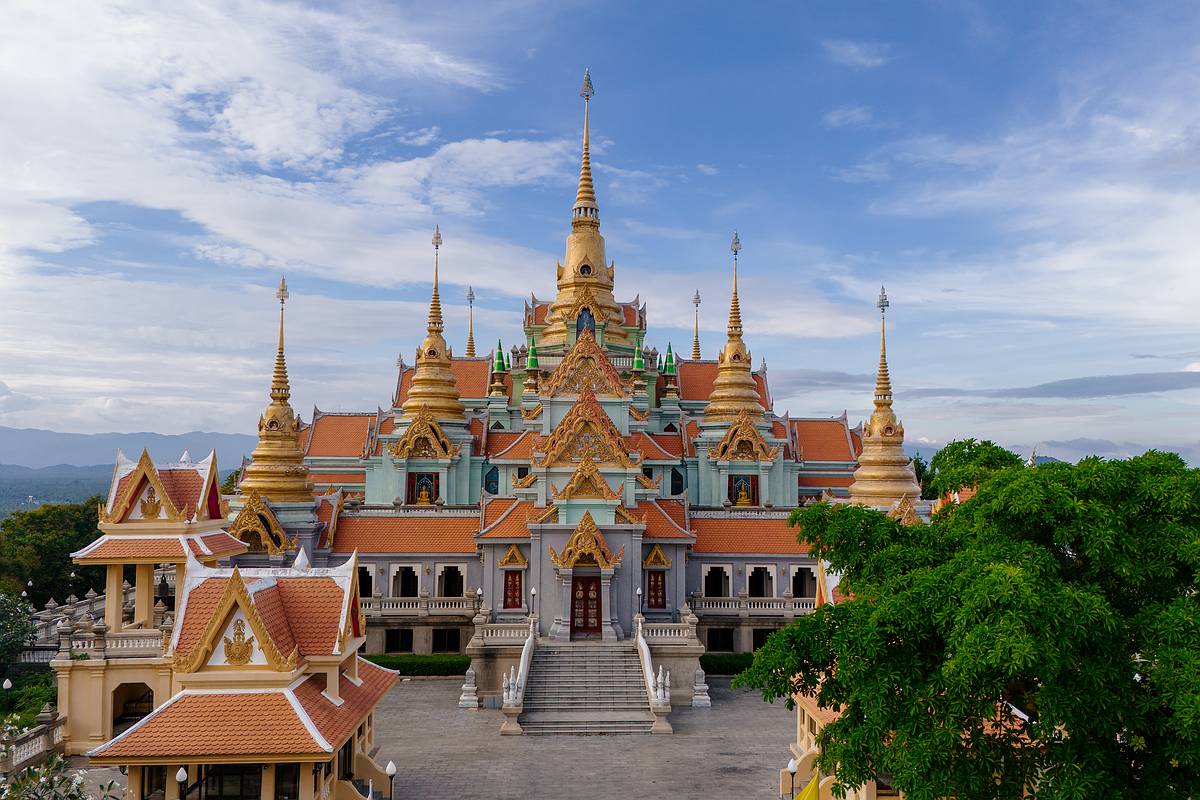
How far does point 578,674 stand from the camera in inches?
1115

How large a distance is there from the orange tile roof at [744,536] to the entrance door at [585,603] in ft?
18.9

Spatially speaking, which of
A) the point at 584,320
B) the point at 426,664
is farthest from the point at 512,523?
the point at 584,320

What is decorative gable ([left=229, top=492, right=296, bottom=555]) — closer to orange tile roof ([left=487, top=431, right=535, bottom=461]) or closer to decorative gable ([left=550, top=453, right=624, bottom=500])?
orange tile roof ([left=487, top=431, right=535, bottom=461])

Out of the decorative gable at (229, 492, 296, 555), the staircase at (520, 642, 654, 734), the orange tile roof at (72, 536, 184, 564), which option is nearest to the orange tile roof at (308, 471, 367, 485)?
the decorative gable at (229, 492, 296, 555)

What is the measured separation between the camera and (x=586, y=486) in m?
31.6

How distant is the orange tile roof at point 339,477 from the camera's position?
46.6 metres

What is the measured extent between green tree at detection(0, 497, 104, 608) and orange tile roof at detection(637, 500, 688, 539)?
2958cm

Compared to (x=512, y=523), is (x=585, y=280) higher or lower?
higher

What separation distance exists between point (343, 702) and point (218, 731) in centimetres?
253

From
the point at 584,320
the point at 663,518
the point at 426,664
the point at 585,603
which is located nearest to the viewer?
the point at 585,603

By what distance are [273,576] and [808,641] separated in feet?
33.3

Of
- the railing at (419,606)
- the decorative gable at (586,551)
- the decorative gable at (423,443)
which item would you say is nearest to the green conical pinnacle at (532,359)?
the decorative gable at (423,443)

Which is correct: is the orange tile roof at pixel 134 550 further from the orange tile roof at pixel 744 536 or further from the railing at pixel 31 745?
the orange tile roof at pixel 744 536

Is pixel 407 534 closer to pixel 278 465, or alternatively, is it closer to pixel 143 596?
pixel 278 465
